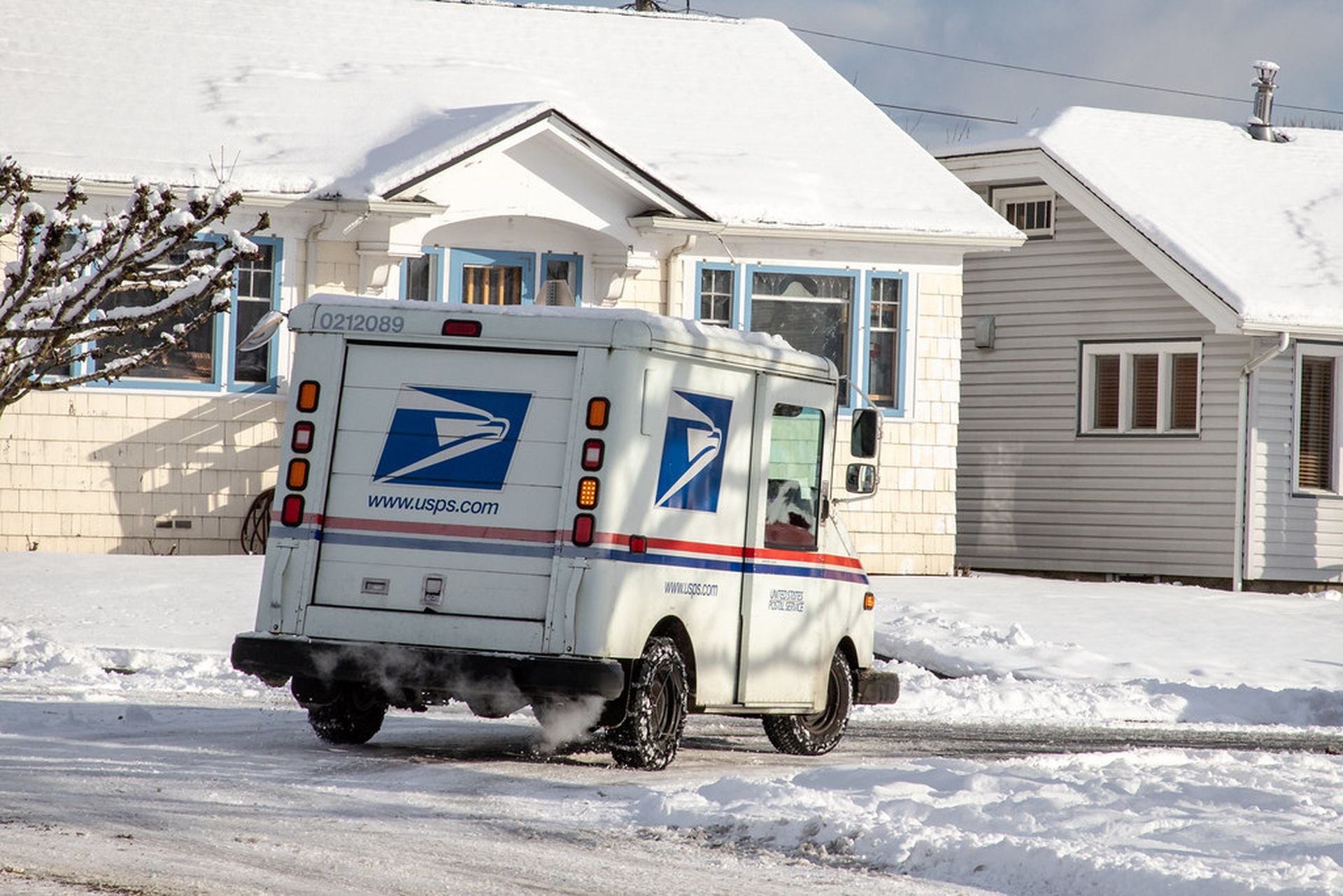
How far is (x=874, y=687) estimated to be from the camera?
39.5 feet

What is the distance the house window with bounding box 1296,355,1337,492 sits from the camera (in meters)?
24.4

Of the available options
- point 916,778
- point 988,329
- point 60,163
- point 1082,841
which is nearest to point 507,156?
point 60,163

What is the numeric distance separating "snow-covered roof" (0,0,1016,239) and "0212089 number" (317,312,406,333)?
9.01 metres

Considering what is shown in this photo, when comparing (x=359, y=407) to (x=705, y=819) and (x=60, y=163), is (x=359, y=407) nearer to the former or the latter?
(x=705, y=819)

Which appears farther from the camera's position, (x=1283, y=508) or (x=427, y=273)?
(x=1283, y=508)

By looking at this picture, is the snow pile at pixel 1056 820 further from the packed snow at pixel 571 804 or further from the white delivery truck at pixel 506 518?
the white delivery truck at pixel 506 518

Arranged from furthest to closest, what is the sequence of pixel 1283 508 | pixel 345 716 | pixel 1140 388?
pixel 1140 388 → pixel 1283 508 → pixel 345 716

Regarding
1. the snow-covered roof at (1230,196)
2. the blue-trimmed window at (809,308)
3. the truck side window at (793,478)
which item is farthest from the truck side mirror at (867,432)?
the snow-covered roof at (1230,196)

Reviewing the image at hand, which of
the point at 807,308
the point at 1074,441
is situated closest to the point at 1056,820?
the point at 807,308

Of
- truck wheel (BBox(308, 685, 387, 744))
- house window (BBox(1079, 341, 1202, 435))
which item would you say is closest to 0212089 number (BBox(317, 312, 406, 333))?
truck wheel (BBox(308, 685, 387, 744))

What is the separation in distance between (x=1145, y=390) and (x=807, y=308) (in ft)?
19.4

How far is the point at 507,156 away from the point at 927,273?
501 centimetres

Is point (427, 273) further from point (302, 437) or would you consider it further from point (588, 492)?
point (588, 492)

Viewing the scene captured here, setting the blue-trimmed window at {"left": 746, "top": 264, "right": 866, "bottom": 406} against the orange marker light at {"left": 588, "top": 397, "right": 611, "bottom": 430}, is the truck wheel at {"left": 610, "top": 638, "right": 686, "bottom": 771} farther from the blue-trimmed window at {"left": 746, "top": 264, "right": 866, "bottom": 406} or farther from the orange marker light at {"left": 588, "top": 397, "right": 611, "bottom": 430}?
the blue-trimmed window at {"left": 746, "top": 264, "right": 866, "bottom": 406}
